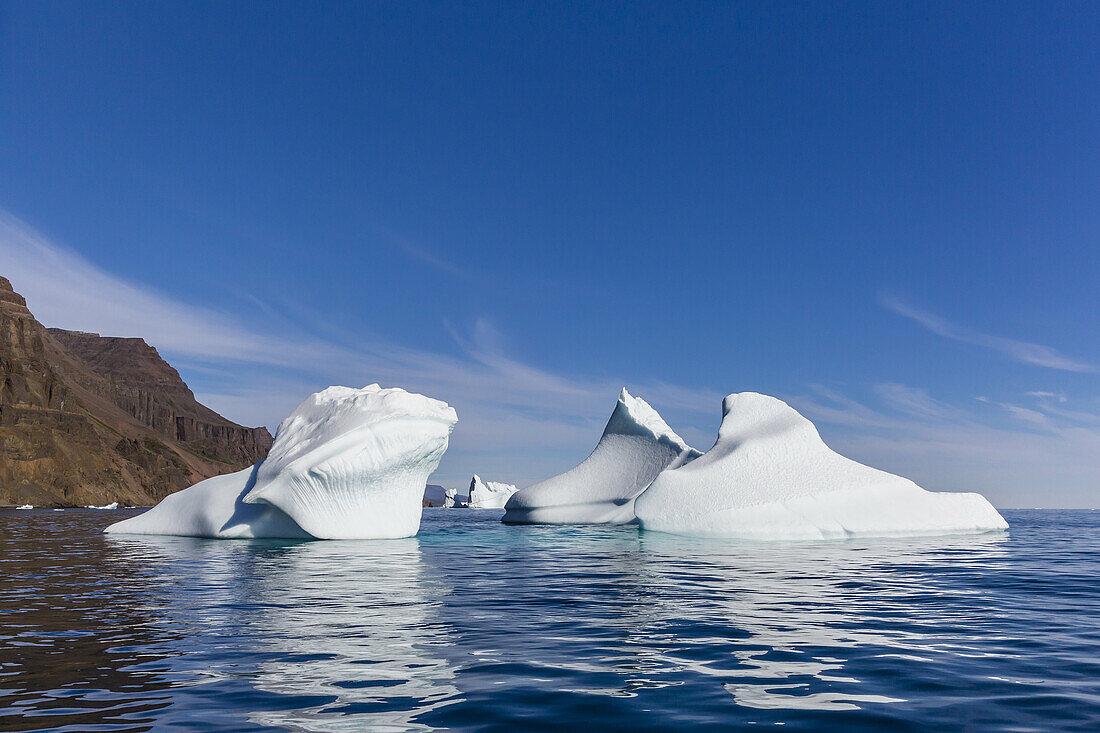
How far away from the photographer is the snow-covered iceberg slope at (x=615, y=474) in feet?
102

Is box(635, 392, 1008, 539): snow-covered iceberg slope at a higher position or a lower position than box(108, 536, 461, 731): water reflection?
higher

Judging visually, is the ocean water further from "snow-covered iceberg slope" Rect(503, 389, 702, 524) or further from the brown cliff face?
the brown cliff face

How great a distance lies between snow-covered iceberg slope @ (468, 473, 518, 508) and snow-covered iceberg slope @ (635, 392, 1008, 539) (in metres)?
83.0

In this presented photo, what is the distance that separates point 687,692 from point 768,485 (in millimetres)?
16285

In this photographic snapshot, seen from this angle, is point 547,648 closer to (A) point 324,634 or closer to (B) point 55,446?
(A) point 324,634

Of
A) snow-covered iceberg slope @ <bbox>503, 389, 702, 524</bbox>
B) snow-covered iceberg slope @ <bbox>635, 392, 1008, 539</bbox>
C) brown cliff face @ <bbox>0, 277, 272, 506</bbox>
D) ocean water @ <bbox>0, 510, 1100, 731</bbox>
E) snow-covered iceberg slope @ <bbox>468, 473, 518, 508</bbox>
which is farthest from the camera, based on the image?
snow-covered iceberg slope @ <bbox>468, 473, 518, 508</bbox>

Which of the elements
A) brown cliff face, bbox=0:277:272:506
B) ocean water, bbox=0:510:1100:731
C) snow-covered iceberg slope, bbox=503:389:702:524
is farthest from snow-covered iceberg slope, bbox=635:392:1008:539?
brown cliff face, bbox=0:277:272:506

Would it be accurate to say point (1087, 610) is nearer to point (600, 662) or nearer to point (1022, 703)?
point (1022, 703)

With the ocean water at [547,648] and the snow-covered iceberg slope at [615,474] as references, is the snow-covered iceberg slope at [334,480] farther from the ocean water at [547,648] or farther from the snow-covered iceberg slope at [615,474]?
the snow-covered iceberg slope at [615,474]

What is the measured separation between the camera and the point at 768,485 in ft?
65.6

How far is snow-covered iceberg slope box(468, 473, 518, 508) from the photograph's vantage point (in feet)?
338

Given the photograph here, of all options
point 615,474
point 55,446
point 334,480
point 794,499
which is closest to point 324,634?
point 334,480

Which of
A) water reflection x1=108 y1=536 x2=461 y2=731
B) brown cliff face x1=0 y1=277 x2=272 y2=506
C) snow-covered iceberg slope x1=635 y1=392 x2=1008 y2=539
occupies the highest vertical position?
brown cliff face x1=0 y1=277 x2=272 y2=506

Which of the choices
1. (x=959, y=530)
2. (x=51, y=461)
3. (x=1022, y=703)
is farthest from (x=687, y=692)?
(x=51, y=461)
